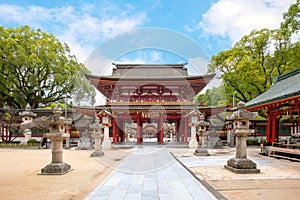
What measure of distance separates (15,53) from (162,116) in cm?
1879

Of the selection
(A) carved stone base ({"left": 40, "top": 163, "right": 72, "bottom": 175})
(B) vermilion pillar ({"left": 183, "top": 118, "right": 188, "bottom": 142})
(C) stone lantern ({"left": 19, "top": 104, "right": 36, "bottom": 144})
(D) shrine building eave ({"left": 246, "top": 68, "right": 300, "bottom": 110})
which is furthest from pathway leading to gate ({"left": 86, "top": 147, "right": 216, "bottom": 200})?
(C) stone lantern ({"left": 19, "top": 104, "right": 36, "bottom": 144})

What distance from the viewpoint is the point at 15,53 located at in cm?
2503

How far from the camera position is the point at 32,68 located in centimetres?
2600

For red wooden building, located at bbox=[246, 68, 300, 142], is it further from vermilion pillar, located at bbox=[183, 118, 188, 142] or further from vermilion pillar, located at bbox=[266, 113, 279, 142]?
vermilion pillar, located at bbox=[183, 118, 188, 142]

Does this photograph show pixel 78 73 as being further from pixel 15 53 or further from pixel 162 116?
pixel 162 116

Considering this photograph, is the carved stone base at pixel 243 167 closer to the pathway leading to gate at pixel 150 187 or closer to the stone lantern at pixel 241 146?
the stone lantern at pixel 241 146

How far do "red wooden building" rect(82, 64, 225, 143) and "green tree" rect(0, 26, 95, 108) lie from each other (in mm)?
6372

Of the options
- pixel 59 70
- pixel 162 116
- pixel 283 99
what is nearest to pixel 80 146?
pixel 162 116

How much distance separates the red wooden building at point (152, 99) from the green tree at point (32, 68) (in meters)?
6.37

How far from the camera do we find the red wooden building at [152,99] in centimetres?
2264

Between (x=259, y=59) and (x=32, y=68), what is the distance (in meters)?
26.9

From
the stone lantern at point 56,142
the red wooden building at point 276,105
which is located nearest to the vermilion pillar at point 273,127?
the red wooden building at point 276,105

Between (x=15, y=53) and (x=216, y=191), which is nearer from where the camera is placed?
(x=216, y=191)

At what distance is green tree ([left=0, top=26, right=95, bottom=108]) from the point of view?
2483cm
